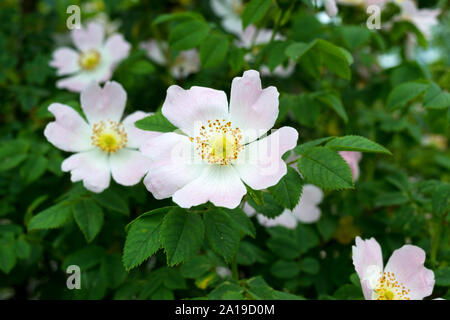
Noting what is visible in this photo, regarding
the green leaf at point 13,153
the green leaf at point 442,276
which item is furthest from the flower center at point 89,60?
the green leaf at point 442,276

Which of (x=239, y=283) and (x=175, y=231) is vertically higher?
(x=175, y=231)

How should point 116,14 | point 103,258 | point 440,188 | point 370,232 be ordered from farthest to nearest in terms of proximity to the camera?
point 116,14 → point 370,232 → point 103,258 → point 440,188

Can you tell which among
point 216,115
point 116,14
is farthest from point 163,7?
point 216,115

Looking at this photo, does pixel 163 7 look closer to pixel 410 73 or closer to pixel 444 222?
pixel 410 73

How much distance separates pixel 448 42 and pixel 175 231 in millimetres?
3308

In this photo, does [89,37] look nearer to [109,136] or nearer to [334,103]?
[109,136]

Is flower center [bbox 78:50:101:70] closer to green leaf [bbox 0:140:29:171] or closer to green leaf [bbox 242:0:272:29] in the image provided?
green leaf [bbox 0:140:29:171]

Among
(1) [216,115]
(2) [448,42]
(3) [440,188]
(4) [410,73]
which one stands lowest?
(3) [440,188]

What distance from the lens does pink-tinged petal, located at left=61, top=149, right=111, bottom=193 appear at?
1.23 m

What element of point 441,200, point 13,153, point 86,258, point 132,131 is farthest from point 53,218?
point 441,200

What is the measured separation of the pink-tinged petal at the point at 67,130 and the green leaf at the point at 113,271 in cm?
32

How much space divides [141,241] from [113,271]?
41 cm

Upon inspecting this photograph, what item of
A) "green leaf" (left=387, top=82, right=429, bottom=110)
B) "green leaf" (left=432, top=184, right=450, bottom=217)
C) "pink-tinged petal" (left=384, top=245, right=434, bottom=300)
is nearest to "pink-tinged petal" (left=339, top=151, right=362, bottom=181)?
"green leaf" (left=387, top=82, right=429, bottom=110)

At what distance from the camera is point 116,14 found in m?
2.28
